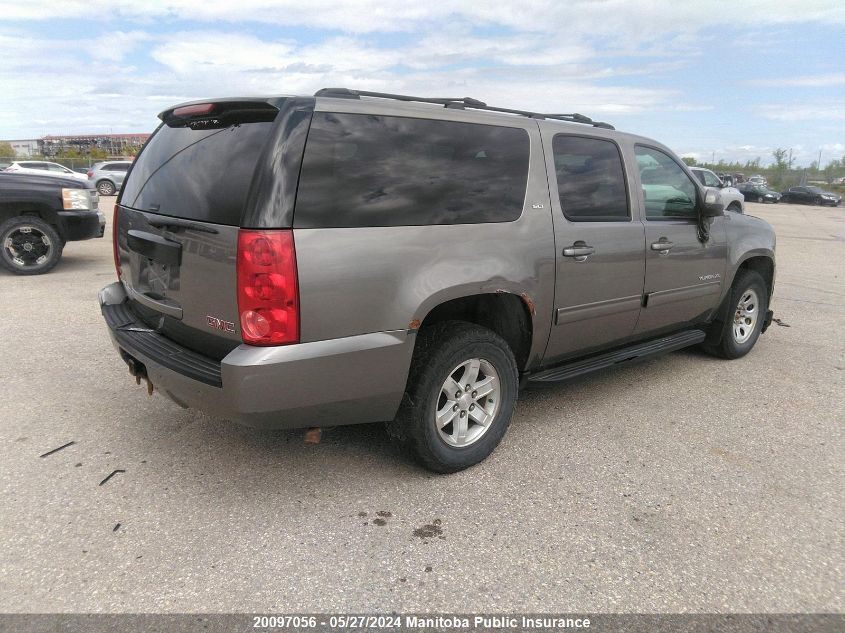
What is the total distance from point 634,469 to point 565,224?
1407mm

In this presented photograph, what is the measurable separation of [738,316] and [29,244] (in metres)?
8.42

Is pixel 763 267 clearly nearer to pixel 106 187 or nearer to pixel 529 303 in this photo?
pixel 529 303

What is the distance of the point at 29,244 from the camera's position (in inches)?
324

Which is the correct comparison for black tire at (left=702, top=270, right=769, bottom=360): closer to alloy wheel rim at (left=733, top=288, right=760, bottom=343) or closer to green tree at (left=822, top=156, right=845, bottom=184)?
alloy wheel rim at (left=733, top=288, right=760, bottom=343)

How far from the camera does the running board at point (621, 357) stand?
3787 millimetres

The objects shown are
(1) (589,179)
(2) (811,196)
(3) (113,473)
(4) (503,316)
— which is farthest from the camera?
(2) (811,196)

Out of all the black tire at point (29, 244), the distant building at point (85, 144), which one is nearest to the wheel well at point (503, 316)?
the black tire at point (29, 244)

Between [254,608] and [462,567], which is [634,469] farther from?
[254,608]

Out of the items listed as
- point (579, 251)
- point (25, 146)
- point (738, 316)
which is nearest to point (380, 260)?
point (579, 251)

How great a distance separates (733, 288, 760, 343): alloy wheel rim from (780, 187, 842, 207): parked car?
40.4 metres

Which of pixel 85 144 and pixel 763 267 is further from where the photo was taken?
pixel 85 144

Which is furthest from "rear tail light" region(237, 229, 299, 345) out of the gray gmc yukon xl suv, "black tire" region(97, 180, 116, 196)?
"black tire" region(97, 180, 116, 196)

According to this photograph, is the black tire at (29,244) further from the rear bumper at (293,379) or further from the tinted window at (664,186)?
the tinted window at (664,186)

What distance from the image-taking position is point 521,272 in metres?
3.34
